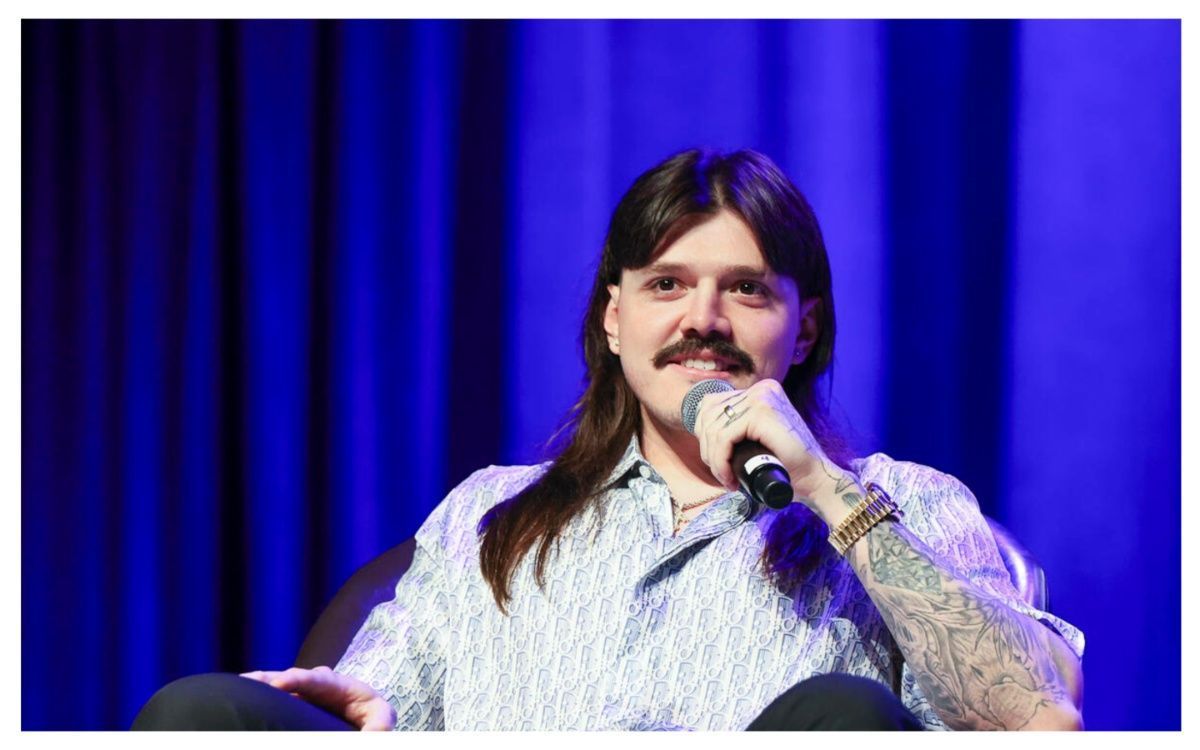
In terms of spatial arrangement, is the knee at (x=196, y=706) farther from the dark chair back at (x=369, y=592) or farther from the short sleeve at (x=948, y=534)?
the short sleeve at (x=948, y=534)

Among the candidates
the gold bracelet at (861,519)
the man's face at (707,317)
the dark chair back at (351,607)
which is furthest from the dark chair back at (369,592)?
the man's face at (707,317)

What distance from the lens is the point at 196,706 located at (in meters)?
1.26

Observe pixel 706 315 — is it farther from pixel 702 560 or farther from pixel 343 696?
pixel 343 696

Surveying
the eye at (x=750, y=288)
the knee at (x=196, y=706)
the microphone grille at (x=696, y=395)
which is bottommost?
the knee at (x=196, y=706)

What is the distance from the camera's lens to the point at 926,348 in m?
2.26

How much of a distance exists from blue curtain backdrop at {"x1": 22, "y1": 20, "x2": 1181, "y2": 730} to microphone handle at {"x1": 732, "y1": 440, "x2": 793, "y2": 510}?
76cm

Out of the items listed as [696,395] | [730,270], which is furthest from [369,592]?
[730,270]

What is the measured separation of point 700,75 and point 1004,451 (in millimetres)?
843

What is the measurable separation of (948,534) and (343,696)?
0.75m

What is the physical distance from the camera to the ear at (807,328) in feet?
5.93

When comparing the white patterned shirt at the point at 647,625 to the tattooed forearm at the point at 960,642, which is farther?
the white patterned shirt at the point at 647,625

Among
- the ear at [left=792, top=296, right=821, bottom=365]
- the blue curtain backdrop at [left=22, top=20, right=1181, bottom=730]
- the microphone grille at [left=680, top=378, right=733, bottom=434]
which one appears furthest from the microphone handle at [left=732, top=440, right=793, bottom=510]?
the blue curtain backdrop at [left=22, top=20, right=1181, bottom=730]

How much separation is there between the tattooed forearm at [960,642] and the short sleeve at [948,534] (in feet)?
0.16

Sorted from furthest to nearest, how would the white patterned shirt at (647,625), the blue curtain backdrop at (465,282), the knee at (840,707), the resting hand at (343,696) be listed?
the blue curtain backdrop at (465,282), the white patterned shirt at (647,625), the resting hand at (343,696), the knee at (840,707)
